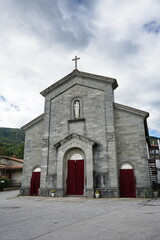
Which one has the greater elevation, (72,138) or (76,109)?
(76,109)

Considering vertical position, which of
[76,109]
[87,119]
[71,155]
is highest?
[76,109]

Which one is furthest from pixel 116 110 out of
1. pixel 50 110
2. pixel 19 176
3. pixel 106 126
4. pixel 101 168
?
pixel 19 176

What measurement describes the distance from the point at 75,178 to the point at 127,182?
4.03 m

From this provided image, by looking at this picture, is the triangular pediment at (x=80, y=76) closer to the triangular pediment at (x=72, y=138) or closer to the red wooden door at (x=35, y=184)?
the triangular pediment at (x=72, y=138)

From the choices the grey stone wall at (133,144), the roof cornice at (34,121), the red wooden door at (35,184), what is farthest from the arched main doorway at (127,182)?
the roof cornice at (34,121)

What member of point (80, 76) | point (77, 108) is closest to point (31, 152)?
point (77, 108)

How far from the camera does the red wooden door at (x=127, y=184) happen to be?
14406 millimetres

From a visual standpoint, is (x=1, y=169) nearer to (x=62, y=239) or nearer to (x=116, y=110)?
(x=116, y=110)

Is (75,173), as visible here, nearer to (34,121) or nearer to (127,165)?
(127,165)

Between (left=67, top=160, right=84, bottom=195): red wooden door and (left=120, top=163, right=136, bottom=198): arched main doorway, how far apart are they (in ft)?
10.1

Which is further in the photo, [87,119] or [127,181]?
[87,119]

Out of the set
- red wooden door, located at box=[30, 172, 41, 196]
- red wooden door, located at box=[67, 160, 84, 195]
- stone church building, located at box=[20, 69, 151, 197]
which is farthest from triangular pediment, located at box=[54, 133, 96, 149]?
red wooden door, located at box=[30, 172, 41, 196]

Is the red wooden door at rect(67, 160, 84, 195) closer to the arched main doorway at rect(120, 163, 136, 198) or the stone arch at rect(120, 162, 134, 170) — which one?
the arched main doorway at rect(120, 163, 136, 198)

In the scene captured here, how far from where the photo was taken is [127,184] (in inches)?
575
